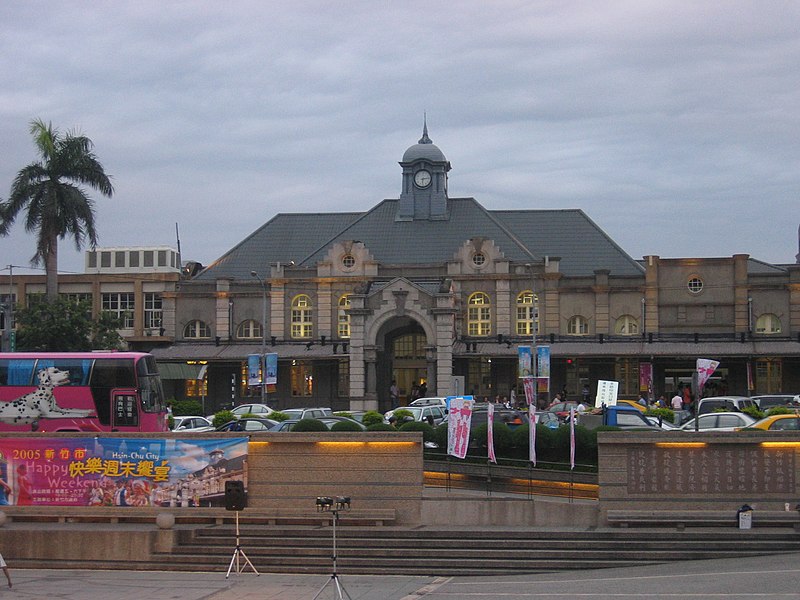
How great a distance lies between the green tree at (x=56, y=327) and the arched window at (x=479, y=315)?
1985cm

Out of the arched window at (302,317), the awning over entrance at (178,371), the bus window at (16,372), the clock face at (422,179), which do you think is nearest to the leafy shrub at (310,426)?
the bus window at (16,372)

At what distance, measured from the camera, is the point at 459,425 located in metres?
29.8

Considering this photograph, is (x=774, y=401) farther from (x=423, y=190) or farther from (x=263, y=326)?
(x=423, y=190)

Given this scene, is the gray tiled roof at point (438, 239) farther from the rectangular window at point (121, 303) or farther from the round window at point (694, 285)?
the rectangular window at point (121, 303)

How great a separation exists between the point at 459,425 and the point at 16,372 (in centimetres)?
1478

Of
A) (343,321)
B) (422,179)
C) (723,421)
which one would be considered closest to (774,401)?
(723,421)

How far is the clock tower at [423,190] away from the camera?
235 ft

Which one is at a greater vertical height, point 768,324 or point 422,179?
point 422,179

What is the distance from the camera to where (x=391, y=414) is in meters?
43.2

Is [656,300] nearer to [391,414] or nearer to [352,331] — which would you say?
[352,331]

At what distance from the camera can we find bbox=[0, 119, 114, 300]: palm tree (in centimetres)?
5988

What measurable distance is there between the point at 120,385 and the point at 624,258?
3847cm

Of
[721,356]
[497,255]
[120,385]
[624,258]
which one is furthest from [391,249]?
[120,385]

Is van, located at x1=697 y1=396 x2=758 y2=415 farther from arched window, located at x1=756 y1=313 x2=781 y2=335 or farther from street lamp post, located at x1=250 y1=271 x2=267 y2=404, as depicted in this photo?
street lamp post, located at x1=250 y1=271 x2=267 y2=404
